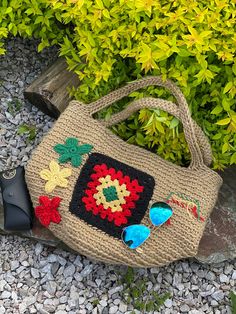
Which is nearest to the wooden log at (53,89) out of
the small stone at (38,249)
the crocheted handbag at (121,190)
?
the crocheted handbag at (121,190)

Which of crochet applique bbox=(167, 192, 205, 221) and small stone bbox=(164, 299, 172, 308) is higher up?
crochet applique bbox=(167, 192, 205, 221)

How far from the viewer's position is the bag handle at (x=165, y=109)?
99.1 inches

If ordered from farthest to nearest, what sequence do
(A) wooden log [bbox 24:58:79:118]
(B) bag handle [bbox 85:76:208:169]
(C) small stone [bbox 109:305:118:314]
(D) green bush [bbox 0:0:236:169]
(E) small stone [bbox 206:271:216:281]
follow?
(A) wooden log [bbox 24:58:79:118]
(E) small stone [bbox 206:271:216:281]
(C) small stone [bbox 109:305:118:314]
(B) bag handle [bbox 85:76:208:169]
(D) green bush [bbox 0:0:236:169]

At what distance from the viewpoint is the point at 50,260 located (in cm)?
278

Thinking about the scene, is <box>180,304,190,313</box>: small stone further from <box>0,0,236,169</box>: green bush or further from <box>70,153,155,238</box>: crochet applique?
<box>0,0,236,169</box>: green bush

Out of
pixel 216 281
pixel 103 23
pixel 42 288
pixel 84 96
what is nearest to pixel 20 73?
pixel 84 96

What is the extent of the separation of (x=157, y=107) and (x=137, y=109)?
0.11m

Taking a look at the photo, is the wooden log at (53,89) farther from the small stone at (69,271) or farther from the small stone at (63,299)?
the small stone at (63,299)

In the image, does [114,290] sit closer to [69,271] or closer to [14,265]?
[69,271]

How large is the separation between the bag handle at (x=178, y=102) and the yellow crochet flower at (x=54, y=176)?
32cm

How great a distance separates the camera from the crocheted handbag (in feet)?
8.13

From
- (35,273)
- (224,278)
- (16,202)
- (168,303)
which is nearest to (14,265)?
(35,273)

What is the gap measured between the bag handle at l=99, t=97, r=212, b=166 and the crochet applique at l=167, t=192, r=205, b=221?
0.23m

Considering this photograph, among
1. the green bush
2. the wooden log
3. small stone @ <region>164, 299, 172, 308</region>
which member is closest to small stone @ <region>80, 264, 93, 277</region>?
small stone @ <region>164, 299, 172, 308</region>
